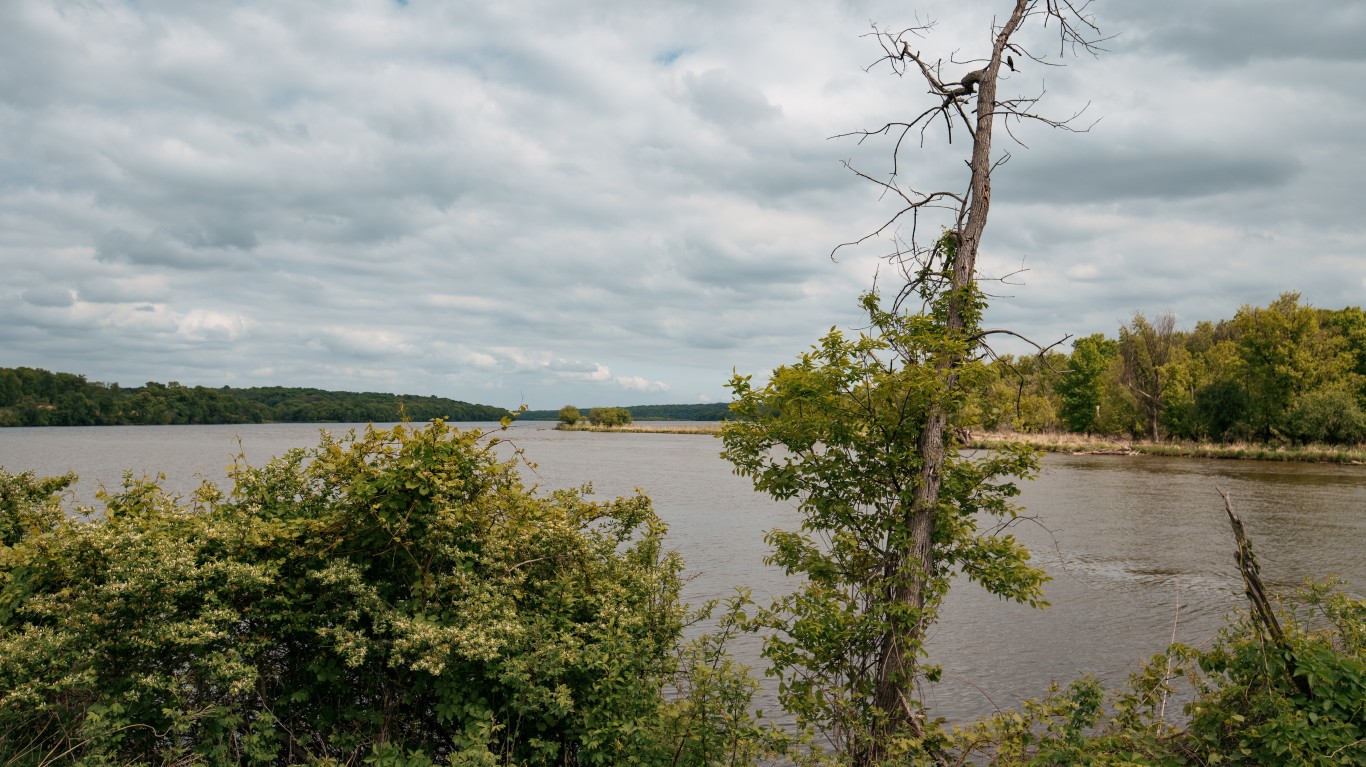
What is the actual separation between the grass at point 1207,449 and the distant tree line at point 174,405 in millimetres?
75907

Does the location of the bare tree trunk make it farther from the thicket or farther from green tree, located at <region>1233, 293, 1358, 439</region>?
green tree, located at <region>1233, 293, 1358, 439</region>

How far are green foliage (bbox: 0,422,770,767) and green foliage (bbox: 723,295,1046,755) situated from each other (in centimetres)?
97

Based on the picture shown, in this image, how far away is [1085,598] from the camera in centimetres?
1606

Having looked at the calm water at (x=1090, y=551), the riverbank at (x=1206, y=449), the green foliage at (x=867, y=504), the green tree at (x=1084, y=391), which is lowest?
the calm water at (x=1090, y=551)

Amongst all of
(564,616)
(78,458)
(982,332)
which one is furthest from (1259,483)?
(78,458)

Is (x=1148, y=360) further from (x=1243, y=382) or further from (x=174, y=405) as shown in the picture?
(x=174, y=405)

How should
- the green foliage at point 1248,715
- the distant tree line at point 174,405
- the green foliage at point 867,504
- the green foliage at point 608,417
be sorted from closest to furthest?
the green foliage at point 1248,715
the green foliage at point 867,504
the distant tree line at point 174,405
the green foliage at point 608,417

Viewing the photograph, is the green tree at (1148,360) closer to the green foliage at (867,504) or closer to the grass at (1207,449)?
the grass at (1207,449)

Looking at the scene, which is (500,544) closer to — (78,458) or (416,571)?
(416,571)

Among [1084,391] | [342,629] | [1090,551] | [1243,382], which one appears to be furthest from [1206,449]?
[342,629]

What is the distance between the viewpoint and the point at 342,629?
530 centimetres

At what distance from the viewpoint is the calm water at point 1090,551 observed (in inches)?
481

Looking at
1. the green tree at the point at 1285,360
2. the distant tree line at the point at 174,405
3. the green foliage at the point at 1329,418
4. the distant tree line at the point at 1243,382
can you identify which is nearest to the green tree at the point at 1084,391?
the distant tree line at the point at 1243,382

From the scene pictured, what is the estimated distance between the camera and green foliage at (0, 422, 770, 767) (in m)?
4.99
